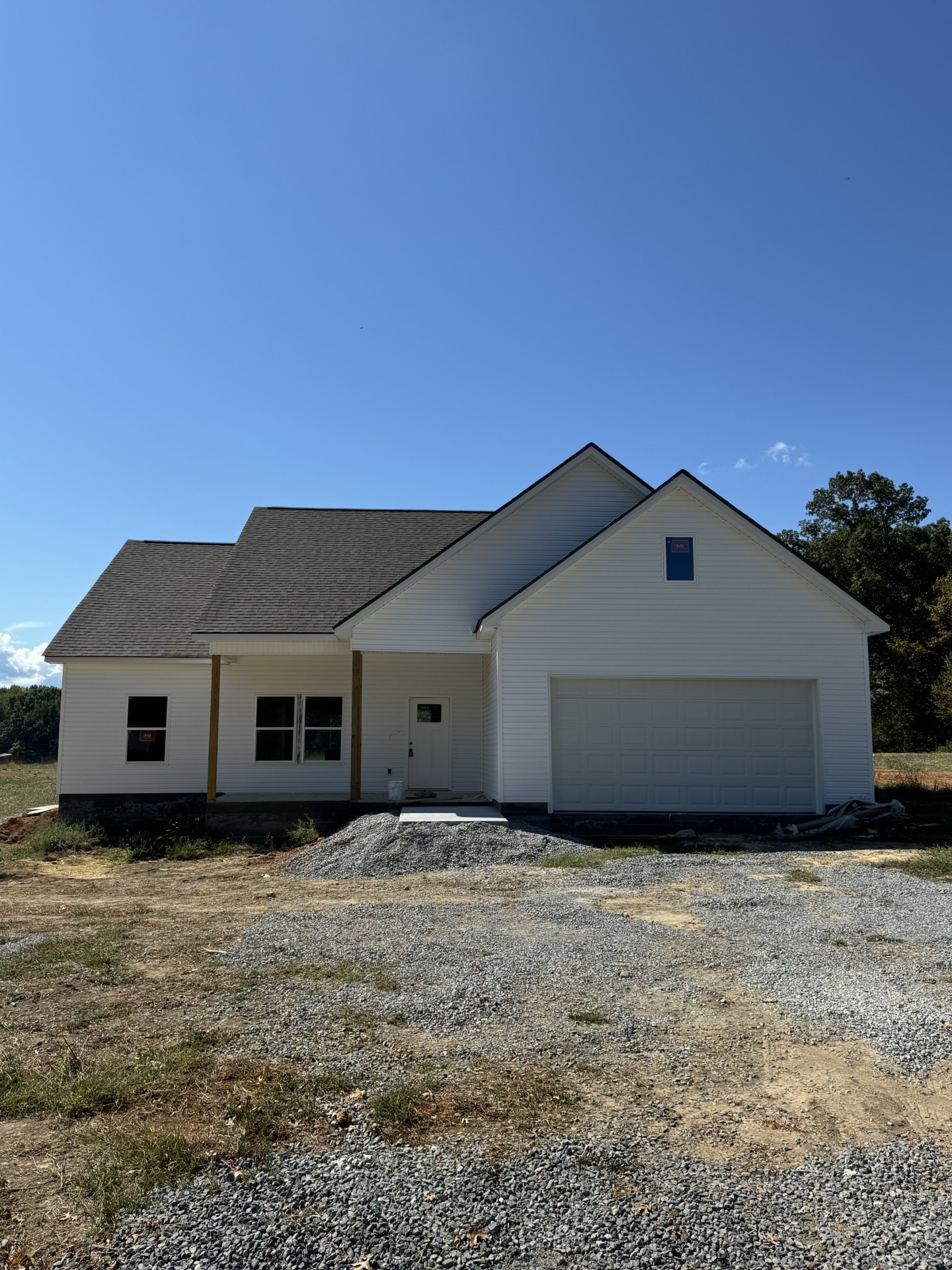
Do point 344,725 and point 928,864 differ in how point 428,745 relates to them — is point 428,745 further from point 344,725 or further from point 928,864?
point 928,864

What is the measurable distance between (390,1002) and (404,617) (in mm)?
11228

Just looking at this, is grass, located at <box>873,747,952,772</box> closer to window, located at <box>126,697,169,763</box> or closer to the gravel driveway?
the gravel driveway

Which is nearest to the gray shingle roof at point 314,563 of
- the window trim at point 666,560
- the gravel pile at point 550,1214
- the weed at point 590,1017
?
the window trim at point 666,560

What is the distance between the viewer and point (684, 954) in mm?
7527

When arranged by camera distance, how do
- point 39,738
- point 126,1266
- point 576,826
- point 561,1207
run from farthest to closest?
point 39,738 < point 576,826 < point 561,1207 < point 126,1266

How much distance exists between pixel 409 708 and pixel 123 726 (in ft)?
20.2

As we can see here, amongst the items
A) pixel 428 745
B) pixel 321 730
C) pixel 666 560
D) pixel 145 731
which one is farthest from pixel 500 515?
pixel 145 731

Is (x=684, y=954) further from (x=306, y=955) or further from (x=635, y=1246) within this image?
(x=635, y=1246)

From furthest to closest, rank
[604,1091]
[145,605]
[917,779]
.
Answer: [917,779] → [145,605] → [604,1091]

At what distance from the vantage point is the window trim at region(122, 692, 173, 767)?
18594mm

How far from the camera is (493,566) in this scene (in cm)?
1773

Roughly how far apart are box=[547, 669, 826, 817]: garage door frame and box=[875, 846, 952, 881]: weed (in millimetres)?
2886

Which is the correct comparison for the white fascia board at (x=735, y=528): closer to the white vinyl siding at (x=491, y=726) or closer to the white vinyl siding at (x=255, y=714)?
the white vinyl siding at (x=491, y=726)

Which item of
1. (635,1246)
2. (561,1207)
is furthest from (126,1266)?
(635,1246)
